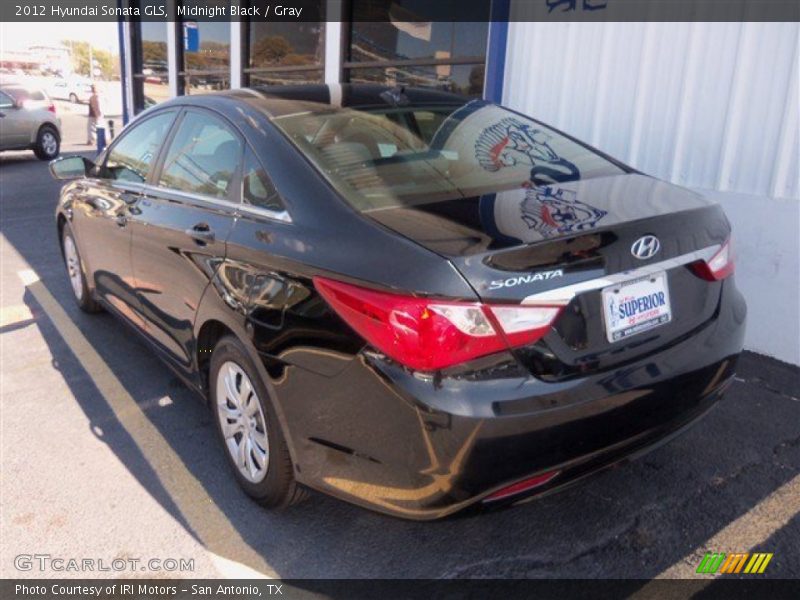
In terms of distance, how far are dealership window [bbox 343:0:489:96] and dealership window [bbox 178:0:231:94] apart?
141 inches

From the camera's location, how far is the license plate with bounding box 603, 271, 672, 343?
216 centimetres

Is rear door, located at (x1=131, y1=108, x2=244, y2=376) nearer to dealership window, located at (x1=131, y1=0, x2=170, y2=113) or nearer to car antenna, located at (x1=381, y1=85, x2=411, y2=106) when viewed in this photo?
car antenna, located at (x1=381, y1=85, x2=411, y2=106)

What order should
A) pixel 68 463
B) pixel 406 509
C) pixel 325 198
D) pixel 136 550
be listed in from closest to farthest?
pixel 406 509
pixel 325 198
pixel 136 550
pixel 68 463

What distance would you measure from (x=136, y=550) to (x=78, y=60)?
94398 mm

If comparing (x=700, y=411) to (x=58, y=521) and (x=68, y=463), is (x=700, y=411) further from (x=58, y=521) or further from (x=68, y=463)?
(x=68, y=463)

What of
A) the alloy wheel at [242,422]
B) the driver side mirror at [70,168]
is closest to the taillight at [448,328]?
the alloy wheel at [242,422]

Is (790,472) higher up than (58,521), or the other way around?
(790,472)

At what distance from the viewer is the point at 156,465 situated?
10.6 feet

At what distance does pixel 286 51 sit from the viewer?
995 centimetres

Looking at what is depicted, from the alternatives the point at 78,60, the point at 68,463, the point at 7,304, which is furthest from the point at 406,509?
the point at 78,60

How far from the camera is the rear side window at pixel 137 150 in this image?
3760 millimetres

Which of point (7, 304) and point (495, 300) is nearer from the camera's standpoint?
point (495, 300)

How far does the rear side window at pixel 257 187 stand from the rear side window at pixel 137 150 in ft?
3.55

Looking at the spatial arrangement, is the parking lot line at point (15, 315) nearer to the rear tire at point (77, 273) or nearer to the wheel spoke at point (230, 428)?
the rear tire at point (77, 273)
